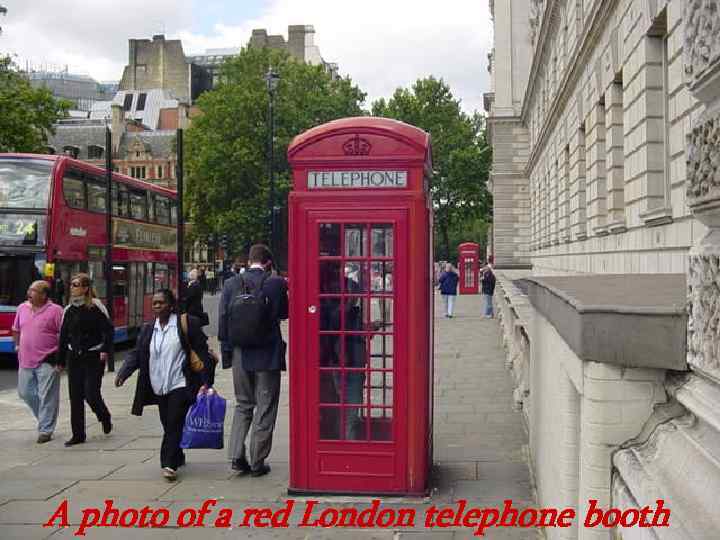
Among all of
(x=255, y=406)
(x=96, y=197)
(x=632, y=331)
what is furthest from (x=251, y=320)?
(x=96, y=197)

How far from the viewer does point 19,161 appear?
18031mm

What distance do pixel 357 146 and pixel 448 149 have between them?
6106 cm

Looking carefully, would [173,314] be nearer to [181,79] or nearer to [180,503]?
[180,503]

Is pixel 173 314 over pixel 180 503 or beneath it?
over

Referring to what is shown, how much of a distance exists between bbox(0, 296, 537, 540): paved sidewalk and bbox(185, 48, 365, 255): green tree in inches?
1727

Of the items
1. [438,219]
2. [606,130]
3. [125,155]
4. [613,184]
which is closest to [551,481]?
[613,184]

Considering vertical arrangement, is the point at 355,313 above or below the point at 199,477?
above

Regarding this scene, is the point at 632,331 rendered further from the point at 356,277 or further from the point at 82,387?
the point at 82,387

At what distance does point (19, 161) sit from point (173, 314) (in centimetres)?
1158

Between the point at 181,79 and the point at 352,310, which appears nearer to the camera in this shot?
the point at 352,310

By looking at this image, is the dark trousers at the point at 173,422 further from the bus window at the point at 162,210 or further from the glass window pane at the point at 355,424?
the bus window at the point at 162,210

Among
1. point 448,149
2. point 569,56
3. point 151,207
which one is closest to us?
point 151,207

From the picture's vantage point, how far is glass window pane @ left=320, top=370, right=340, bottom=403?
21.5ft

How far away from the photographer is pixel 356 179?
6508 mm
